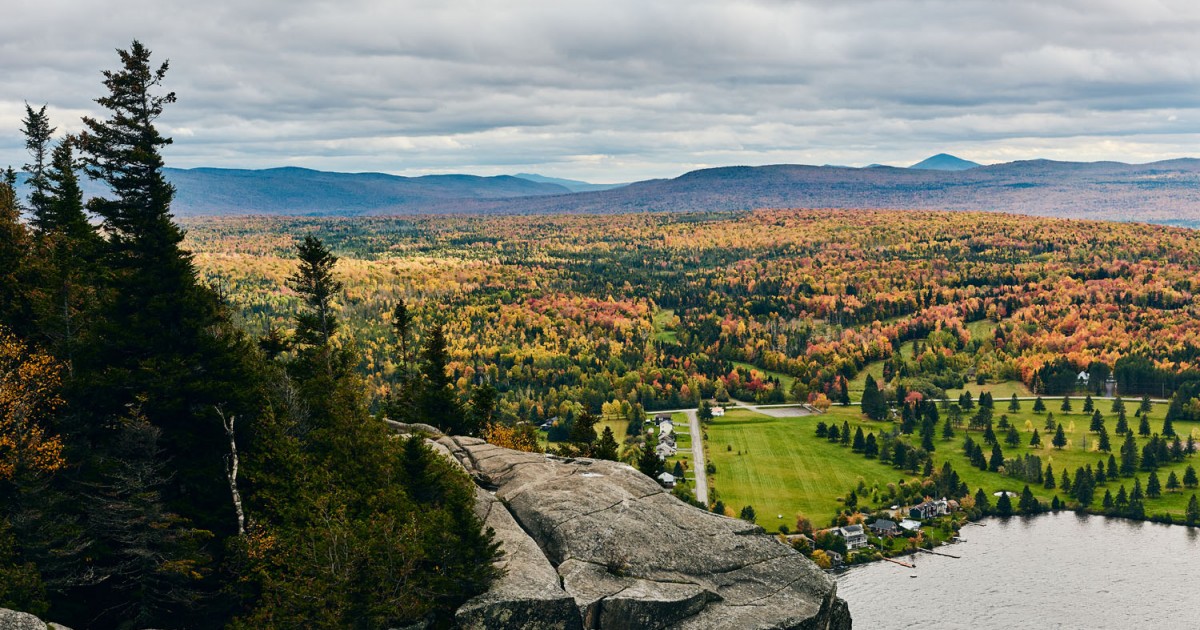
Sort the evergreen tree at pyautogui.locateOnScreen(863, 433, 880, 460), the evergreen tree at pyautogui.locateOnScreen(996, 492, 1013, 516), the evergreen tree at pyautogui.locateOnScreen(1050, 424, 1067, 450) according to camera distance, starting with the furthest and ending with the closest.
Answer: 1. the evergreen tree at pyautogui.locateOnScreen(863, 433, 880, 460)
2. the evergreen tree at pyautogui.locateOnScreen(1050, 424, 1067, 450)
3. the evergreen tree at pyautogui.locateOnScreen(996, 492, 1013, 516)

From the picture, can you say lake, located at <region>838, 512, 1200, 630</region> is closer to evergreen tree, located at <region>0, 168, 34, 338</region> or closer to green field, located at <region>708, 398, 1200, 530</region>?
green field, located at <region>708, 398, 1200, 530</region>

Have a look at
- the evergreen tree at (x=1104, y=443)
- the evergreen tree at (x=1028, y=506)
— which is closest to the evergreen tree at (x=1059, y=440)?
the evergreen tree at (x=1104, y=443)

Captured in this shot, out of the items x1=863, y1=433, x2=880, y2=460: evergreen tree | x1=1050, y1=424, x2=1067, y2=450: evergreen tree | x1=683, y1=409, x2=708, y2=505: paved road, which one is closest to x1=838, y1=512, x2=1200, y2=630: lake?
x1=683, y1=409, x2=708, y2=505: paved road

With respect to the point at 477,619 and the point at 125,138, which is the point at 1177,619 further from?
the point at 125,138

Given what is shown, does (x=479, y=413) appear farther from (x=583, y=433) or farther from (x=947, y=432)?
(x=947, y=432)

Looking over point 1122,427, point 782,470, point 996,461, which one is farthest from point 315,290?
point 1122,427

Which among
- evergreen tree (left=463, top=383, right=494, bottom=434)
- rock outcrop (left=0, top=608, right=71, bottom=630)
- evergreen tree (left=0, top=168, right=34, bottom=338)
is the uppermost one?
evergreen tree (left=0, top=168, right=34, bottom=338)

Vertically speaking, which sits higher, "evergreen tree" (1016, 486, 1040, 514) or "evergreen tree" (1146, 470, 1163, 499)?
"evergreen tree" (1146, 470, 1163, 499)
